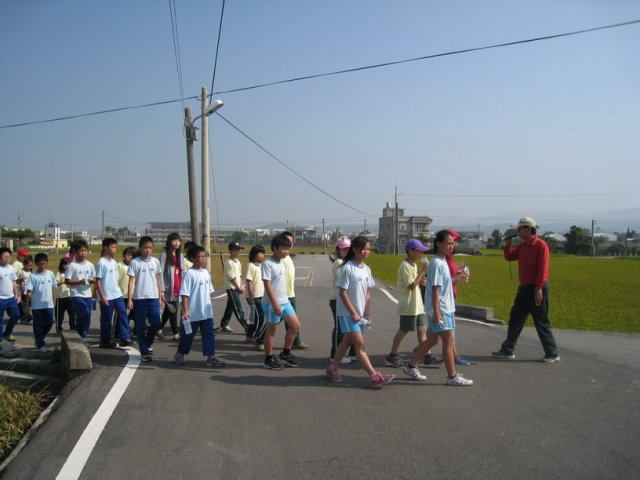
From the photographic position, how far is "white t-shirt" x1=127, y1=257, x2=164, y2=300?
7.49m

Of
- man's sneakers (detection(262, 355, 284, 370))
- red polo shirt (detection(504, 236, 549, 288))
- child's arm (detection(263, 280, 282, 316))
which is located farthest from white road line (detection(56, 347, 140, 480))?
red polo shirt (detection(504, 236, 549, 288))

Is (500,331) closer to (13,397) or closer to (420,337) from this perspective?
(420,337)

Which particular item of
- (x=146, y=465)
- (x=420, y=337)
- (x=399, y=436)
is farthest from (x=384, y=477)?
(x=420, y=337)

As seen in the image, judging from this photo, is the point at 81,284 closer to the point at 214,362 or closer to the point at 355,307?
the point at 214,362

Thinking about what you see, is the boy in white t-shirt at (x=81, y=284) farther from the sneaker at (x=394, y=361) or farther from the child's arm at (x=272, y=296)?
the sneaker at (x=394, y=361)

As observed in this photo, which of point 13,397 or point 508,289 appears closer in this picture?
point 13,397

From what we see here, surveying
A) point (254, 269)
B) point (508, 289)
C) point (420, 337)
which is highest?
point (254, 269)

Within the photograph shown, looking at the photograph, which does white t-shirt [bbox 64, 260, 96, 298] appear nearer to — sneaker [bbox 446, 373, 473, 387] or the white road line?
the white road line

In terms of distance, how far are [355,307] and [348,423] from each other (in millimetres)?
1492

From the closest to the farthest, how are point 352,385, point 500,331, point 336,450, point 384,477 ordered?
point 384,477
point 336,450
point 352,385
point 500,331

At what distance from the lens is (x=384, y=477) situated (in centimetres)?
381

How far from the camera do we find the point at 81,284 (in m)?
8.31

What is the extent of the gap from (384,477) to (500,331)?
6885 mm

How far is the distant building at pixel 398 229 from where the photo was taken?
91.9 m
